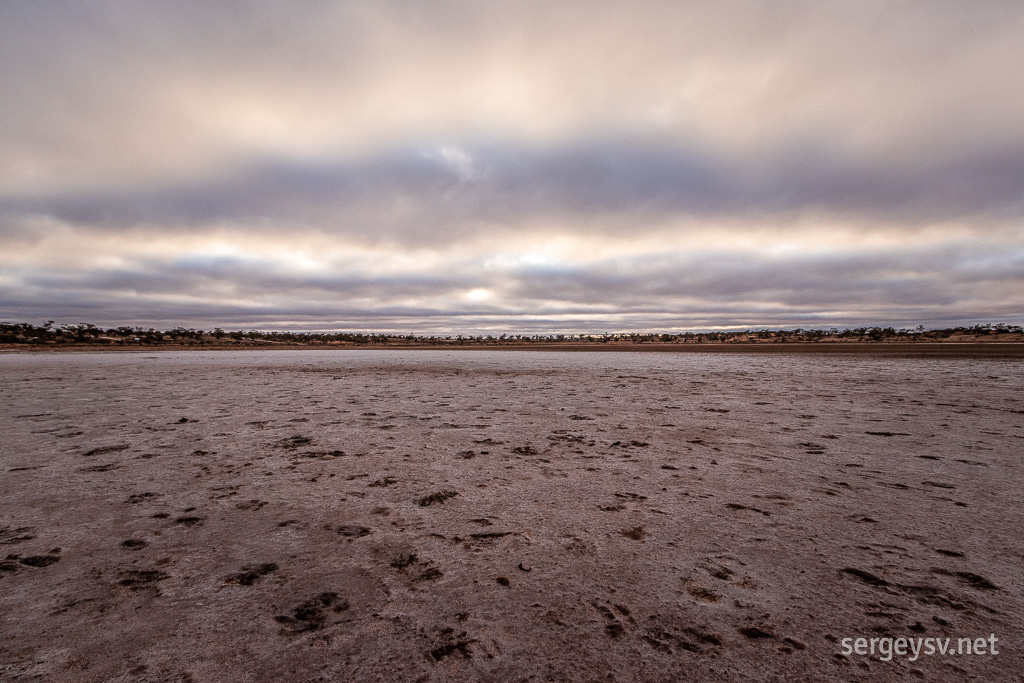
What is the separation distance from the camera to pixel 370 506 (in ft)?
11.3

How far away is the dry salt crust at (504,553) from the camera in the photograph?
178cm

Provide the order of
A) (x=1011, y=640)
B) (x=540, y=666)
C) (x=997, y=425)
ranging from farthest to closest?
1. (x=997, y=425)
2. (x=1011, y=640)
3. (x=540, y=666)

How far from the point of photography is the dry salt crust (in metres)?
1.78

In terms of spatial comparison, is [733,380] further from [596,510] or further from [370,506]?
[370,506]

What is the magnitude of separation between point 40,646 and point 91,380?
16.3 metres

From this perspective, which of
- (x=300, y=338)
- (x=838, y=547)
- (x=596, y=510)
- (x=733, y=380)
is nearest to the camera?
(x=838, y=547)

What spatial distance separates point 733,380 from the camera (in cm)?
1332

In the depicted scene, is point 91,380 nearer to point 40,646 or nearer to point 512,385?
point 512,385

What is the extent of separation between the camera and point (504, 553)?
8.83ft

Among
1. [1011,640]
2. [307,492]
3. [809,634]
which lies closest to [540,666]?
[809,634]

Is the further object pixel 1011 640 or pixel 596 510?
pixel 596 510

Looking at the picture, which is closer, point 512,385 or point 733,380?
point 512,385

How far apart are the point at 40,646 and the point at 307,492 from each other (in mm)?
1945

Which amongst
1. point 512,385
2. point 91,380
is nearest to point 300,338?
point 91,380
